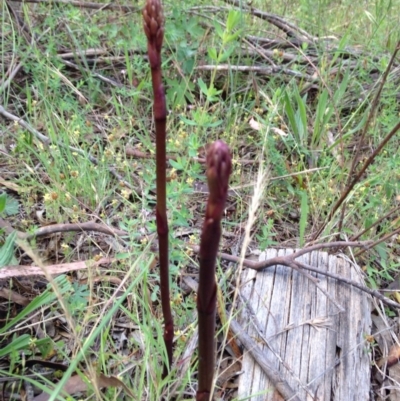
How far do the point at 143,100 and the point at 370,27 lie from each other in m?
2.02

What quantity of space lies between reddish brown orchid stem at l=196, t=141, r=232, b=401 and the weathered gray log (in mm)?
573

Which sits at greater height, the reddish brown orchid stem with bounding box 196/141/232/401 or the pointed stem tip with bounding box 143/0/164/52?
the pointed stem tip with bounding box 143/0/164/52

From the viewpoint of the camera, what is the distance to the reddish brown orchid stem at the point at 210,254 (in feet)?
→ 1.98

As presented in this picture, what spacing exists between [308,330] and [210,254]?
109 cm

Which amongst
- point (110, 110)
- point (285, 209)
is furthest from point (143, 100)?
point (285, 209)

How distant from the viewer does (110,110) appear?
2826 mm

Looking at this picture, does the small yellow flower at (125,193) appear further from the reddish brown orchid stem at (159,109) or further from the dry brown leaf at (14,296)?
the reddish brown orchid stem at (159,109)

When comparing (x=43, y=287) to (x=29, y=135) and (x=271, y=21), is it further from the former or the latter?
(x=271, y=21)

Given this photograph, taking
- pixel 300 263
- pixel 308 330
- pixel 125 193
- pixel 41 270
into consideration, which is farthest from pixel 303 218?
pixel 41 270

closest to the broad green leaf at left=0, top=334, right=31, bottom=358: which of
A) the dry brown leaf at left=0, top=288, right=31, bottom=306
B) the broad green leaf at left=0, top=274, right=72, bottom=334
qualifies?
the broad green leaf at left=0, top=274, right=72, bottom=334

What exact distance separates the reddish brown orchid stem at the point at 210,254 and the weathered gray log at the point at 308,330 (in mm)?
573

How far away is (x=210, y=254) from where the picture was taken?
2.33 ft

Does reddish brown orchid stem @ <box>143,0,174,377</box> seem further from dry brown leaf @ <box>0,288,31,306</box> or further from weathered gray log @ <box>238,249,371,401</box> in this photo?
dry brown leaf @ <box>0,288,31,306</box>

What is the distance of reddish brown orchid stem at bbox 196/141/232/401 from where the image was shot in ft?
1.98
